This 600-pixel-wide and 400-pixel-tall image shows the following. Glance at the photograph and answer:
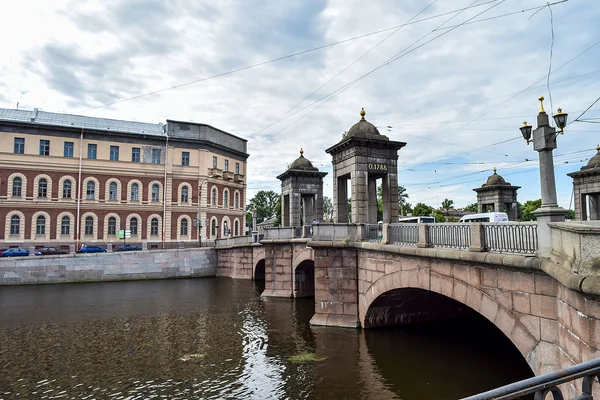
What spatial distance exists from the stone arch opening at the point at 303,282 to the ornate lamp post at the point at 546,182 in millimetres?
17218

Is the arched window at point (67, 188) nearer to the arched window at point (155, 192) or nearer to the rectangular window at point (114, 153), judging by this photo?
the rectangular window at point (114, 153)

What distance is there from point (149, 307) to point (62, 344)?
7.37 m

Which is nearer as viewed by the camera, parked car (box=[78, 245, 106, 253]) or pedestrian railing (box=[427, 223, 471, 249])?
pedestrian railing (box=[427, 223, 471, 249])

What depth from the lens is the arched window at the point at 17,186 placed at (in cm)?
3590

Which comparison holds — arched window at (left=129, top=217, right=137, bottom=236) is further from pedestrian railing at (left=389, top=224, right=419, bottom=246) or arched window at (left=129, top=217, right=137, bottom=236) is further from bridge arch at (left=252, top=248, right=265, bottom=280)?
pedestrian railing at (left=389, top=224, right=419, bottom=246)

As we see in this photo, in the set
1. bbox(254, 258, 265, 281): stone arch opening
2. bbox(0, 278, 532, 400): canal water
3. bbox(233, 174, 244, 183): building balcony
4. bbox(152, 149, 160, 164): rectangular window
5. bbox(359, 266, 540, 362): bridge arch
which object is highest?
bbox(152, 149, 160, 164): rectangular window

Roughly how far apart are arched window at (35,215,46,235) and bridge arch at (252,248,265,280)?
69.3ft

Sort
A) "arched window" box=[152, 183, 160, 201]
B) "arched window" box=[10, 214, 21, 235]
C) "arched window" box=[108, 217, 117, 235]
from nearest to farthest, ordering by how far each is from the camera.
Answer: "arched window" box=[10, 214, 21, 235], "arched window" box=[108, 217, 117, 235], "arched window" box=[152, 183, 160, 201]

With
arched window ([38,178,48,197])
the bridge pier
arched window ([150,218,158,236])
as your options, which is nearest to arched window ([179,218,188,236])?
arched window ([150,218,158,236])

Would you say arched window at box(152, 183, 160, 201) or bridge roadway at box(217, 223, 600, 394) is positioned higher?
arched window at box(152, 183, 160, 201)

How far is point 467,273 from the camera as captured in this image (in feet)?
30.9

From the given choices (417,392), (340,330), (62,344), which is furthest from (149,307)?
(417,392)

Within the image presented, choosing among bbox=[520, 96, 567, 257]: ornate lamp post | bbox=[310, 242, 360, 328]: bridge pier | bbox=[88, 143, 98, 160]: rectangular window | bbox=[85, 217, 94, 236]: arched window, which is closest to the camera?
bbox=[520, 96, 567, 257]: ornate lamp post

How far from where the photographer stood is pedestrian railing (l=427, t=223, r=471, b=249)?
9477mm
